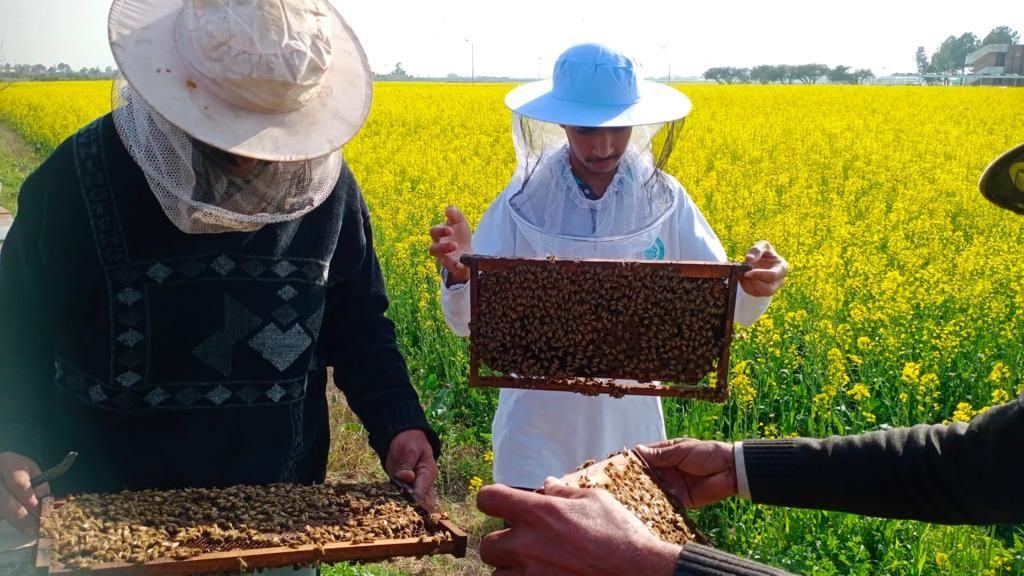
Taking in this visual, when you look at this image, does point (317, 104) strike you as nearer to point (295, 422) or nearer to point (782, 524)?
point (295, 422)

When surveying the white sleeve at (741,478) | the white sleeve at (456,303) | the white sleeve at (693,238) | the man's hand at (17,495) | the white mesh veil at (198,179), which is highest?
the white mesh veil at (198,179)

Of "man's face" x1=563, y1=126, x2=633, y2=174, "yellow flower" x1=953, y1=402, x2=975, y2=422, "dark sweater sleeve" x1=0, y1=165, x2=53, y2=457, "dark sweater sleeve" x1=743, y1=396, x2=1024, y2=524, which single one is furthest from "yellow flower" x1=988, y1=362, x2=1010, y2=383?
"dark sweater sleeve" x1=0, y1=165, x2=53, y2=457

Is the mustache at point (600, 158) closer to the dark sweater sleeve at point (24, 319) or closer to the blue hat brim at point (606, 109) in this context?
the blue hat brim at point (606, 109)

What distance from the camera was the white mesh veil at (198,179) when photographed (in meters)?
2.54

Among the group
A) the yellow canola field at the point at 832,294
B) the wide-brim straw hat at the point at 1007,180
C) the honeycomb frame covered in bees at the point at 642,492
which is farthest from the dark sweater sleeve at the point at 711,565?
the yellow canola field at the point at 832,294

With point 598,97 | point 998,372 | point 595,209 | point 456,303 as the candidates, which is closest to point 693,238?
point 595,209

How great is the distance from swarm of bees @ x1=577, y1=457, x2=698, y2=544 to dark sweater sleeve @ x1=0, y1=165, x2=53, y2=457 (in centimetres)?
163

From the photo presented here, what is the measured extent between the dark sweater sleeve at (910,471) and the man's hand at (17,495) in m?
1.96

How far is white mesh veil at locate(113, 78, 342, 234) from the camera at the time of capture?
2543 millimetres

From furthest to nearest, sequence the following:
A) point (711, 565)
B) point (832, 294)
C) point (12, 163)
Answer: point (12, 163) → point (832, 294) → point (711, 565)

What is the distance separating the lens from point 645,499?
2.31m

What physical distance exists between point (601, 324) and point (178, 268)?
1.40m

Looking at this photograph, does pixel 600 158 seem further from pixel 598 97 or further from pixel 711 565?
A: pixel 711 565

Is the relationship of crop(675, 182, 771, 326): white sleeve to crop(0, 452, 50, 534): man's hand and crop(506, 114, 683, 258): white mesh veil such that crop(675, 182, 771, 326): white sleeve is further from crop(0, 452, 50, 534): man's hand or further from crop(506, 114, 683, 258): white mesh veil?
crop(0, 452, 50, 534): man's hand
